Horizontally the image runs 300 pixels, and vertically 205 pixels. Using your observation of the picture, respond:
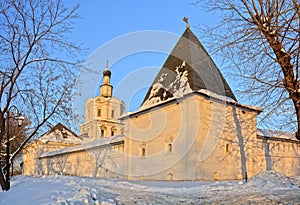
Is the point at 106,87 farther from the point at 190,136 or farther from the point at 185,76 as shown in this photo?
the point at 190,136

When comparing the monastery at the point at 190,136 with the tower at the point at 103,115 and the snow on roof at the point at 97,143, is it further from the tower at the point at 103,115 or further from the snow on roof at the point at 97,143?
the tower at the point at 103,115

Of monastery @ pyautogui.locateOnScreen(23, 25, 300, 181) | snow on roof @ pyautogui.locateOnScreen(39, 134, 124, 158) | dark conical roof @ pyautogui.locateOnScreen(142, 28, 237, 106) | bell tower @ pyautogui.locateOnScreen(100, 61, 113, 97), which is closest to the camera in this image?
monastery @ pyautogui.locateOnScreen(23, 25, 300, 181)

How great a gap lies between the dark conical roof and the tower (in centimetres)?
2870

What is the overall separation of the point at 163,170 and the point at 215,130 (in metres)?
4.26

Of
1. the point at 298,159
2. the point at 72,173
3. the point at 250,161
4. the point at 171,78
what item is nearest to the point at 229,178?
the point at 250,161

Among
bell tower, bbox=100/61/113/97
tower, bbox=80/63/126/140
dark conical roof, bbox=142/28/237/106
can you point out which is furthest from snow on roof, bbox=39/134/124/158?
bell tower, bbox=100/61/113/97

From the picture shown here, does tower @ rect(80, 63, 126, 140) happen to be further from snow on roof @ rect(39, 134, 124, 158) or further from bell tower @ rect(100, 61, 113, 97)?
snow on roof @ rect(39, 134, 124, 158)

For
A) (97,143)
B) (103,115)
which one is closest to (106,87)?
(103,115)

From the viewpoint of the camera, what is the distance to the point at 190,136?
1864 centimetres

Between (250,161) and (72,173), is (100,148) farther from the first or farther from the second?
(250,161)

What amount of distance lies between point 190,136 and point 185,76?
4.28 m

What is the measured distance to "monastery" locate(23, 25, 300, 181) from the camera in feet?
61.6

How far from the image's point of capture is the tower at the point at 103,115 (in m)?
52.1

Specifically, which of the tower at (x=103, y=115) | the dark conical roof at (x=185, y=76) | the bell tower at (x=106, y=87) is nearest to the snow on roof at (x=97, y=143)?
the dark conical roof at (x=185, y=76)
